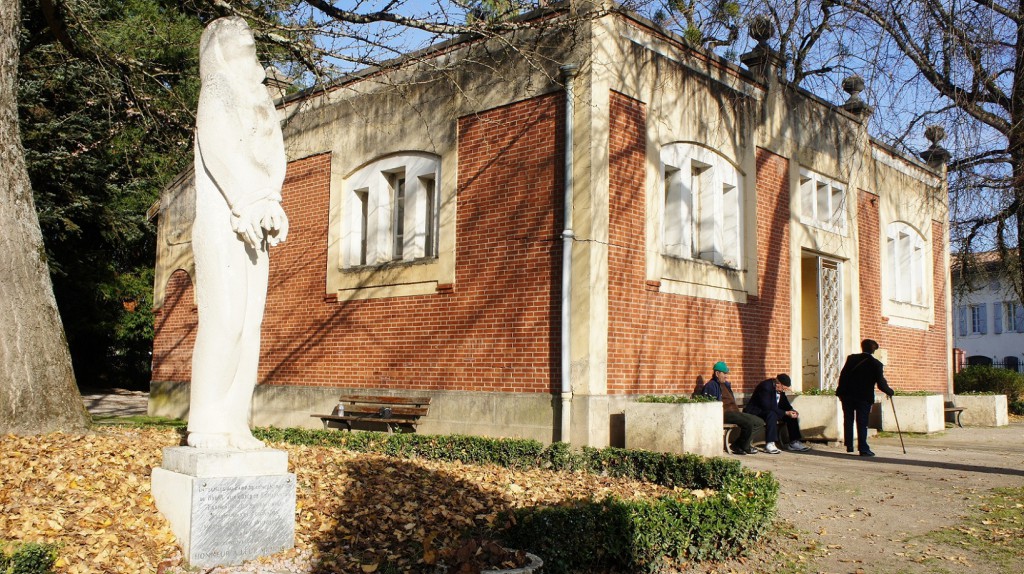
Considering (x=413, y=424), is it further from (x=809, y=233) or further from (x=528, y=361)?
(x=809, y=233)

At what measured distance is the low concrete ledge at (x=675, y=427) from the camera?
10188 millimetres

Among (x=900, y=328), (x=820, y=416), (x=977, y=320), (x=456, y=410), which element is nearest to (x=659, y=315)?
(x=456, y=410)

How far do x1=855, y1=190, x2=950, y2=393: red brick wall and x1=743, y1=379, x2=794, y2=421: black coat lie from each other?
5323 millimetres

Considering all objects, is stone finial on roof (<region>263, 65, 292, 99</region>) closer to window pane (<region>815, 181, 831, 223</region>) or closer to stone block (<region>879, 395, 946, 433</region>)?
window pane (<region>815, 181, 831, 223</region>)

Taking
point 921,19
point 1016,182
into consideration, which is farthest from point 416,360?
point 1016,182

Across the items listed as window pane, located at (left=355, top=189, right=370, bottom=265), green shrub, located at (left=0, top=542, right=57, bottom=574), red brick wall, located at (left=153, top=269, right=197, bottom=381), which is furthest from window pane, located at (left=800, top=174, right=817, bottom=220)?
green shrub, located at (left=0, top=542, right=57, bottom=574)

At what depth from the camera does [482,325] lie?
1220 cm

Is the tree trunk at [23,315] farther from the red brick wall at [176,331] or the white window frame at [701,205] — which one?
the red brick wall at [176,331]

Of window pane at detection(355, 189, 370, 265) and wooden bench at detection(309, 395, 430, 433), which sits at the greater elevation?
window pane at detection(355, 189, 370, 265)

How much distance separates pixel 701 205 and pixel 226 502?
10.3 m

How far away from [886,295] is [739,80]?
7.28 meters

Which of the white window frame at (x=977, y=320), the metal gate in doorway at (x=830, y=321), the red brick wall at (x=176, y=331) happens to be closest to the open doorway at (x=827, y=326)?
the metal gate in doorway at (x=830, y=321)

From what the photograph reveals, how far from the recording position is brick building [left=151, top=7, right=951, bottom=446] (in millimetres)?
11391

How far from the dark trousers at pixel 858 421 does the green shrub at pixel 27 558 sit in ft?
36.0
